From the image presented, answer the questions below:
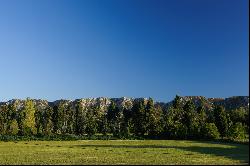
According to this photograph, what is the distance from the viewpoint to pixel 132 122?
12738 cm

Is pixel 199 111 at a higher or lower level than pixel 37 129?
higher

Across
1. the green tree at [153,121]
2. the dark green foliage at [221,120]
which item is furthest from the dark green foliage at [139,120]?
the dark green foliage at [221,120]

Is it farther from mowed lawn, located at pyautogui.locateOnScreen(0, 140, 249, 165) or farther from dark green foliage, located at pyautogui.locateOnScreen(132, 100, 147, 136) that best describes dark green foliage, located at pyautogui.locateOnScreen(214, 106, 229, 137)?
mowed lawn, located at pyautogui.locateOnScreen(0, 140, 249, 165)

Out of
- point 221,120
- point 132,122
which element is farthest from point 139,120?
point 221,120

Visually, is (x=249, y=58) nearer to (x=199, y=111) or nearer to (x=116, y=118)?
(x=199, y=111)

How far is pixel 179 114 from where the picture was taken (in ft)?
370

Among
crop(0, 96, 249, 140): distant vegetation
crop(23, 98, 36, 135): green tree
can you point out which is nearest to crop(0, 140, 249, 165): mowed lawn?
crop(0, 96, 249, 140): distant vegetation

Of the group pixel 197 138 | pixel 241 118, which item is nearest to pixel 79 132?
pixel 197 138

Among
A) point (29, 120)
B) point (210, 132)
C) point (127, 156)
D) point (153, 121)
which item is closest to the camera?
point (127, 156)

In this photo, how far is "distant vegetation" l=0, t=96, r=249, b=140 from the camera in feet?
Result: 321

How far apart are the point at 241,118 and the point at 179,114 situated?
10637 cm

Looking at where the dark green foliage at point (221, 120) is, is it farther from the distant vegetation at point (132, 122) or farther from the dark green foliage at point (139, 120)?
the dark green foliage at point (139, 120)

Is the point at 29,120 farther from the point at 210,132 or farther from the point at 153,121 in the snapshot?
the point at 210,132

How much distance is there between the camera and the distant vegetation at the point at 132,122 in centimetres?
9775
